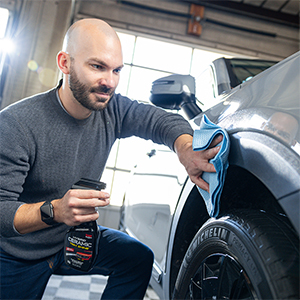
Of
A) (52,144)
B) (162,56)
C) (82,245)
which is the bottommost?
(82,245)

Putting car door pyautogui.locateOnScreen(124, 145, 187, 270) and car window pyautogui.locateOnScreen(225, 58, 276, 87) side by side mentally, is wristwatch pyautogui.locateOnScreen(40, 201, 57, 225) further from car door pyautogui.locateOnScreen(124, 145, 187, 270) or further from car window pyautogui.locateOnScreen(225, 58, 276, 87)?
car window pyautogui.locateOnScreen(225, 58, 276, 87)

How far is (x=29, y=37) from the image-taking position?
436cm

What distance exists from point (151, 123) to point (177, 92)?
0.15m

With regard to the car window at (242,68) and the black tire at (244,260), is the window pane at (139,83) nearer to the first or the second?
the car window at (242,68)

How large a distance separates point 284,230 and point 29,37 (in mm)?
4666

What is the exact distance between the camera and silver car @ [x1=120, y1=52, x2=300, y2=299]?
0.50 meters

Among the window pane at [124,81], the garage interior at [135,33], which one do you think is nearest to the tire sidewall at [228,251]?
the garage interior at [135,33]

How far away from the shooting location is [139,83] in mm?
4848

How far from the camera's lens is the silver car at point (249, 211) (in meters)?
0.50

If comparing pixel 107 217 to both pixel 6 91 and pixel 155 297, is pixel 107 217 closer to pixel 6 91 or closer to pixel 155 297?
pixel 6 91

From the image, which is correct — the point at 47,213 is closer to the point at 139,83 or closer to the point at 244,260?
the point at 244,260

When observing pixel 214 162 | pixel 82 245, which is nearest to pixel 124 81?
pixel 82 245

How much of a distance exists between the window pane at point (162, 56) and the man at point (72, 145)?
385 centimetres

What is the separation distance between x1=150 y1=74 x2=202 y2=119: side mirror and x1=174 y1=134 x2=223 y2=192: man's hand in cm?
23
